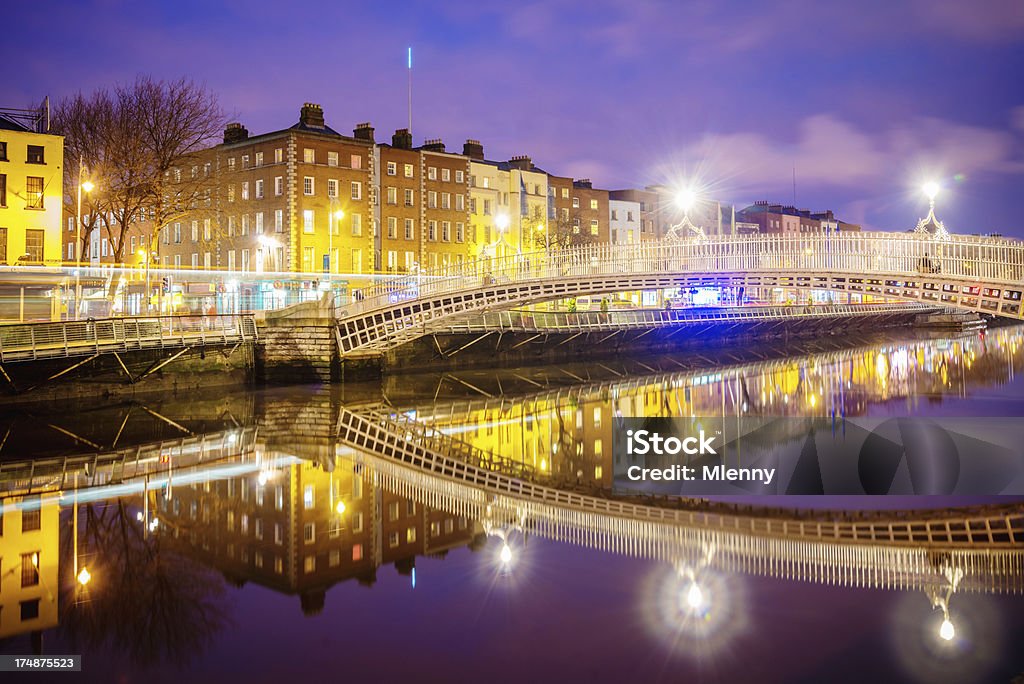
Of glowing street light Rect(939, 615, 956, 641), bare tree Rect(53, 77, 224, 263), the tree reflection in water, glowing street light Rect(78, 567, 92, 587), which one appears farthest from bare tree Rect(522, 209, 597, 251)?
glowing street light Rect(939, 615, 956, 641)

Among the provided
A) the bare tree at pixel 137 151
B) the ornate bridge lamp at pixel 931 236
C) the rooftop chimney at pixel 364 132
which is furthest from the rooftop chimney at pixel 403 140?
the ornate bridge lamp at pixel 931 236

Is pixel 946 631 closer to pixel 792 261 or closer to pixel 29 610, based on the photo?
pixel 29 610

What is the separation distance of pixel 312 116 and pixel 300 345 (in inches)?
1309

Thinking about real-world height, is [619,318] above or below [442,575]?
above

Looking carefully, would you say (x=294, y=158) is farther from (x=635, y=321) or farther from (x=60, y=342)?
(x=60, y=342)

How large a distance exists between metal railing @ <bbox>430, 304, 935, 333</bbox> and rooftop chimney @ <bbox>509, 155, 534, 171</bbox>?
24.7m

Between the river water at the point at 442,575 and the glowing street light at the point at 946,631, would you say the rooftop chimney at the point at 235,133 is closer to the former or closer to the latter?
the river water at the point at 442,575

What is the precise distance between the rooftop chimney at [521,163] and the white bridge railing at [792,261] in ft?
150

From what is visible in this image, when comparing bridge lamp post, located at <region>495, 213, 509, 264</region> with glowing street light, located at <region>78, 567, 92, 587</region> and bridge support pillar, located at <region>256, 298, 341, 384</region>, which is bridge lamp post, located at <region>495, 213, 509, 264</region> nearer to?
bridge support pillar, located at <region>256, 298, 341, 384</region>

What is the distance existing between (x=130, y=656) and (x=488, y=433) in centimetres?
1404

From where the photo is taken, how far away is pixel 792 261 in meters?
28.4

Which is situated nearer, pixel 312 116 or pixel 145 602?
pixel 145 602

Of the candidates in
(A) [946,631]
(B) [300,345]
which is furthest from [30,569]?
(B) [300,345]

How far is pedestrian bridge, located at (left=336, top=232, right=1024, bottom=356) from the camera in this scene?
24.3m
